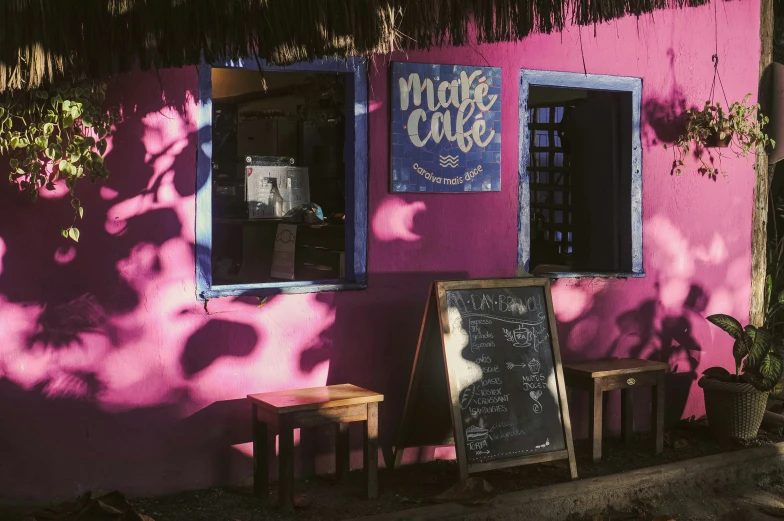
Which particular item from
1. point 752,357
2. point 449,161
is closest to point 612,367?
point 752,357

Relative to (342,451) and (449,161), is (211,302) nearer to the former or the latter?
(342,451)

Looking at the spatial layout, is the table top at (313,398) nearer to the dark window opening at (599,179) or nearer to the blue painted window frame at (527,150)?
the blue painted window frame at (527,150)

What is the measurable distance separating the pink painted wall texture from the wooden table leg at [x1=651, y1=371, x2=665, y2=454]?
48 cm

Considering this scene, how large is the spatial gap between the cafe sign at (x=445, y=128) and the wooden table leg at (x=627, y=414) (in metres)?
1.68

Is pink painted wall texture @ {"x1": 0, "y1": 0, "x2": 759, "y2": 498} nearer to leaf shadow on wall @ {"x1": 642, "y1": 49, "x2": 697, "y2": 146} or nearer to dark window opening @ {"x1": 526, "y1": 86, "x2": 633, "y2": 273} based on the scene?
leaf shadow on wall @ {"x1": 642, "y1": 49, "x2": 697, "y2": 146}

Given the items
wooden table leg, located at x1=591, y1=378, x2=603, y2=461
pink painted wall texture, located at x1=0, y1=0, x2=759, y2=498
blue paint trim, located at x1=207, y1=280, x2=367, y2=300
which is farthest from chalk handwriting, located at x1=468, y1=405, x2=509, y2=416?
blue paint trim, located at x1=207, y1=280, x2=367, y2=300

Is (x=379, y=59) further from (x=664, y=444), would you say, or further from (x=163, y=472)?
(x=664, y=444)

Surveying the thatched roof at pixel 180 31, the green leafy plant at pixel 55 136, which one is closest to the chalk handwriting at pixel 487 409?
the thatched roof at pixel 180 31

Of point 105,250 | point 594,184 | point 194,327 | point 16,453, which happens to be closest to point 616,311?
point 594,184

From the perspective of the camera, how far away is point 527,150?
20.6 feet

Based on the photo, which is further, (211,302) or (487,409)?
(487,409)

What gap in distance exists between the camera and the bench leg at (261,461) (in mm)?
5277

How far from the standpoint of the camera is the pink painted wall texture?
489cm

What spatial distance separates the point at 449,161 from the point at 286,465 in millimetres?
2105
